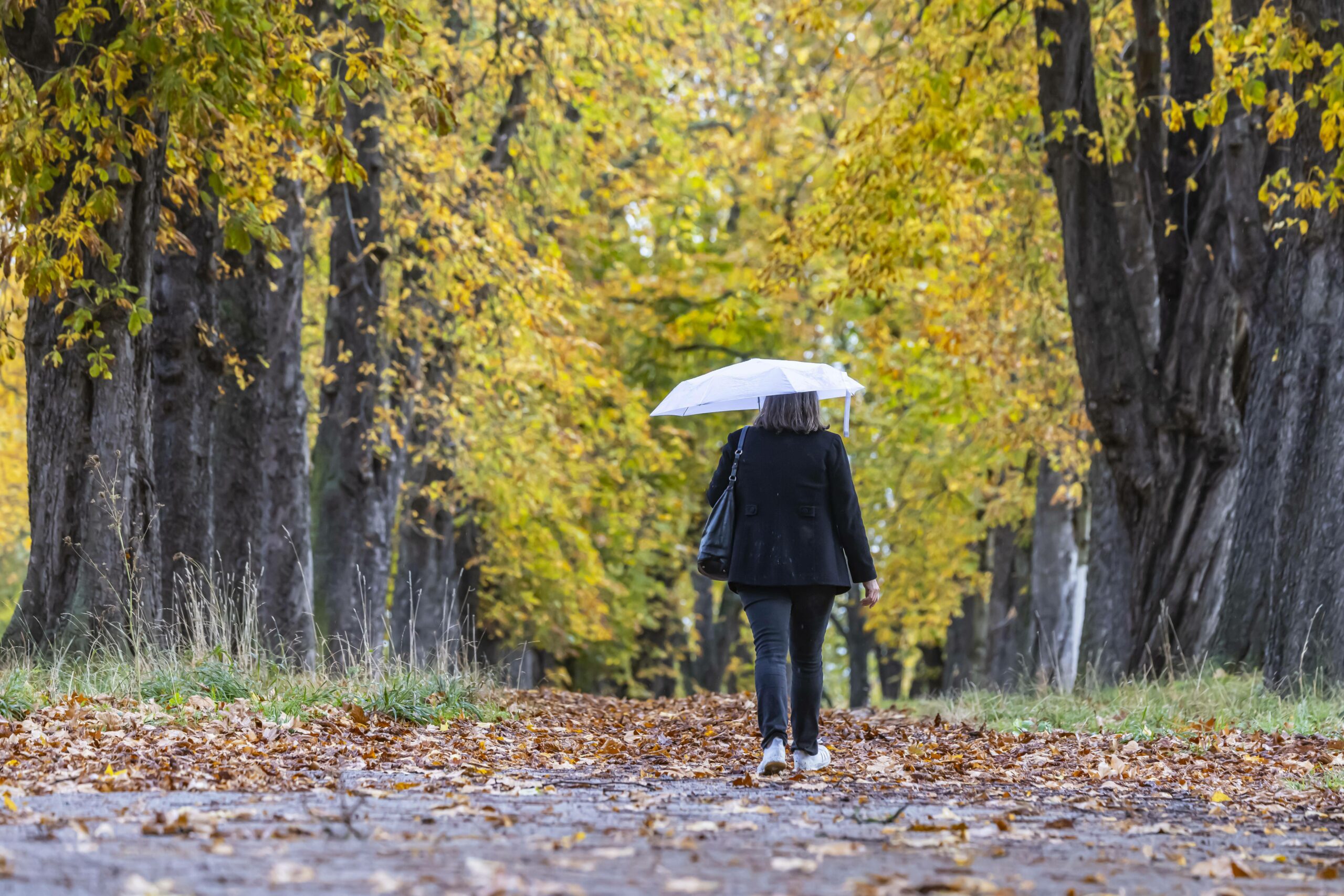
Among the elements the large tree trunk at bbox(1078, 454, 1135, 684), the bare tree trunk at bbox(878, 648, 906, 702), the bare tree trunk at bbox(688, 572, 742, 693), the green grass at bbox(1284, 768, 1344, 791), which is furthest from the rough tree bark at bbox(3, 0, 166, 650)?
the bare tree trunk at bbox(878, 648, 906, 702)

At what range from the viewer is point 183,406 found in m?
11.3

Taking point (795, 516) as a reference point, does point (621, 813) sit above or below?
below

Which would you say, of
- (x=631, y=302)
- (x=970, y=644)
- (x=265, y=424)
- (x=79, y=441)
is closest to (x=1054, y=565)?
(x=970, y=644)

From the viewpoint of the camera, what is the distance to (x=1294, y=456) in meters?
10.5

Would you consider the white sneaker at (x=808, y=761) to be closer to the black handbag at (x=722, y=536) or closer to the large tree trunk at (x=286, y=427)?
the black handbag at (x=722, y=536)

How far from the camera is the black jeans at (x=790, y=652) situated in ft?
22.7

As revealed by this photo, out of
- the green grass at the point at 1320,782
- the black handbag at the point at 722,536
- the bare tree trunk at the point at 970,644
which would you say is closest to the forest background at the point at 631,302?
the bare tree trunk at the point at 970,644

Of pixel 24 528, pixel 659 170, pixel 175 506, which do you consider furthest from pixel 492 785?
pixel 24 528

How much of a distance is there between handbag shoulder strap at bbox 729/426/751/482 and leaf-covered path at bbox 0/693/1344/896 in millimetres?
1387

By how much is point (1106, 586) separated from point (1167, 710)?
17.1 feet

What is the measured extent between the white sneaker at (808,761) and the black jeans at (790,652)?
0.02 m

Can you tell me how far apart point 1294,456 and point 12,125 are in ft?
28.2

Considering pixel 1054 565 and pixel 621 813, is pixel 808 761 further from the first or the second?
pixel 1054 565

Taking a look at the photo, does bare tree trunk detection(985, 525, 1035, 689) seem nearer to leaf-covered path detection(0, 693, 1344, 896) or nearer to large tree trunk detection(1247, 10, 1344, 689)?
large tree trunk detection(1247, 10, 1344, 689)
